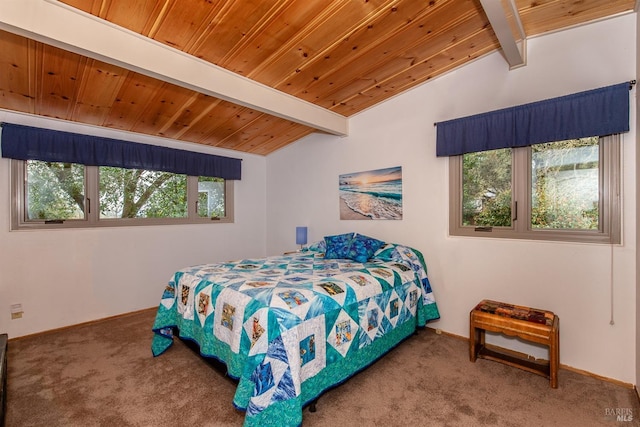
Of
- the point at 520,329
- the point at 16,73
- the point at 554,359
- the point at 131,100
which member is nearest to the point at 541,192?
the point at 520,329

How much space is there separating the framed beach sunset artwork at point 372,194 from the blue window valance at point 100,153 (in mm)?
1948

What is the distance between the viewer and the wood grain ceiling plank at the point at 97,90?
92.0 inches

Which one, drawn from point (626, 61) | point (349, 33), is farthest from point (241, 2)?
point (626, 61)

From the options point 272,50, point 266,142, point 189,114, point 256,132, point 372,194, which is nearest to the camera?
point 272,50

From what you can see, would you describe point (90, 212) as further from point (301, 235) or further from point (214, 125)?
point (301, 235)

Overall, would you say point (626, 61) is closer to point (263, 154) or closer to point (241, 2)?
point (241, 2)

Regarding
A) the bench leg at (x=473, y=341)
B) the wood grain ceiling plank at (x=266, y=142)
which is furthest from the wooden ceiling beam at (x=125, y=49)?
the bench leg at (x=473, y=341)

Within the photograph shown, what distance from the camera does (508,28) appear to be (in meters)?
2.04

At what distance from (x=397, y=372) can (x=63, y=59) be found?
350 cm

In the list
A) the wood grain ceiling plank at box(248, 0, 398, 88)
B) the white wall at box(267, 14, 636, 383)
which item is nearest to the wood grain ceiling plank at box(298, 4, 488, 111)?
the wood grain ceiling plank at box(248, 0, 398, 88)

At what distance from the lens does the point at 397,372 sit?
7.47 ft

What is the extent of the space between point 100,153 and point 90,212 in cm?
70

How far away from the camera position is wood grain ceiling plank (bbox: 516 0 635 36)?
2.04 meters

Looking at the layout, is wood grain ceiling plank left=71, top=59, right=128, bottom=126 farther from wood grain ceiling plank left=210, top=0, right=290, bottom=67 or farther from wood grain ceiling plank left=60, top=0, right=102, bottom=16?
wood grain ceiling plank left=210, top=0, right=290, bottom=67
